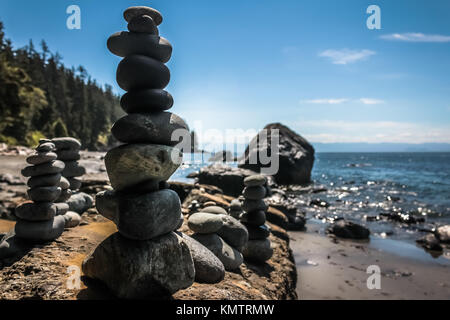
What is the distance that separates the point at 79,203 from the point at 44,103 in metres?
46.8

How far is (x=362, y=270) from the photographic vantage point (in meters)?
9.62

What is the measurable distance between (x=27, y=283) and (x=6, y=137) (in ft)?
126

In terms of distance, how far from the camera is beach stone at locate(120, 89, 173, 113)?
4039mm

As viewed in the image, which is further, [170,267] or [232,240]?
[232,240]

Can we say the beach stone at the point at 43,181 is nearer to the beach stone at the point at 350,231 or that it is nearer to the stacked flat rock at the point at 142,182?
the stacked flat rock at the point at 142,182

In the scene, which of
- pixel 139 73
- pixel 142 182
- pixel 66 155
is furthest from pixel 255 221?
pixel 66 155

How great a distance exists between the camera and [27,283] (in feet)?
12.4

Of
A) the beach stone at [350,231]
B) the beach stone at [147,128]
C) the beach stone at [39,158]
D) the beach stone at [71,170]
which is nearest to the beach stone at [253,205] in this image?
the beach stone at [147,128]

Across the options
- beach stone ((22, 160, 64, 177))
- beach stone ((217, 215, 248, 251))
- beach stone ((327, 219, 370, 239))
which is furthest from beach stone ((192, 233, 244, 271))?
beach stone ((327, 219, 370, 239))

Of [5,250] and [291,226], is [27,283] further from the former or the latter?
[291,226]

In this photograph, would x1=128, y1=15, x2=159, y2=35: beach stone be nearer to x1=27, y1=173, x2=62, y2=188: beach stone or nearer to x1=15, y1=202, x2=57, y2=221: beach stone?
x1=27, y1=173, x2=62, y2=188: beach stone

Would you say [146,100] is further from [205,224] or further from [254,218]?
[254,218]

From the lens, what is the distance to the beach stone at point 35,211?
5188mm
